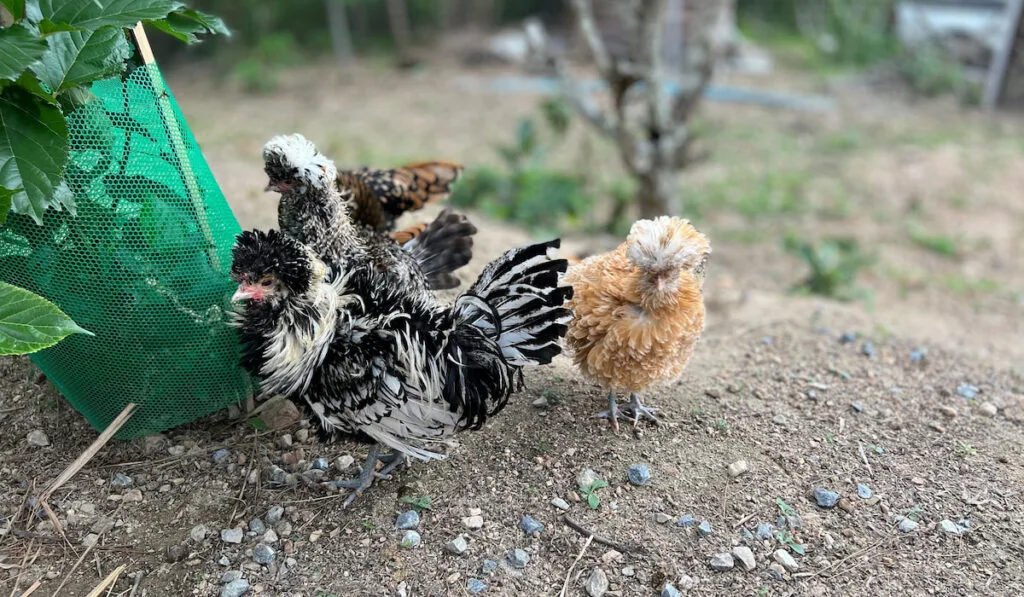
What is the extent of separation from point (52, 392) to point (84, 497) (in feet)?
2.31

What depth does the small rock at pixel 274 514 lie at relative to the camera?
312cm

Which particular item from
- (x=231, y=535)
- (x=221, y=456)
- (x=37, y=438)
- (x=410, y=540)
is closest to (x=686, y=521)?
(x=410, y=540)

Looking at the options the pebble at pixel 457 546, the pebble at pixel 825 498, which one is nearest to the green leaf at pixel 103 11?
the pebble at pixel 457 546

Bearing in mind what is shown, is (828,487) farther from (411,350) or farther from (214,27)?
(214,27)

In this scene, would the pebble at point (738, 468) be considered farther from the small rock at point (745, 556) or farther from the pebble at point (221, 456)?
the pebble at point (221, 456)

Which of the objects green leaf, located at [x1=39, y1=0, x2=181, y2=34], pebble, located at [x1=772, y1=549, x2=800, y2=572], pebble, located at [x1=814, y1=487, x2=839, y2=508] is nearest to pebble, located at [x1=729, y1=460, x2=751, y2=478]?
pebble, located at [x1=814, y1=487, x2=839, y2=508]

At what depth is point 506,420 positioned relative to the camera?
11.8ft

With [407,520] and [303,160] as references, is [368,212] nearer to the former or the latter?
[303,160]

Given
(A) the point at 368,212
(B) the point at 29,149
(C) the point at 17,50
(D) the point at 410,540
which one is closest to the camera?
(C) the point at 17,50

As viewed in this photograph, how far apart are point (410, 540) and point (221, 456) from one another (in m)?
1.07

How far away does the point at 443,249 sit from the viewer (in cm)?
410

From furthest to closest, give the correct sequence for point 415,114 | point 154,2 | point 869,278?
point 415,114 < point 869,278 < point 154,2

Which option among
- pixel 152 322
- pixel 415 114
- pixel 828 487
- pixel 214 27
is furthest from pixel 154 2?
pixel 415 114

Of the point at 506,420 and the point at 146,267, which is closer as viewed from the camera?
the point at 146,267
